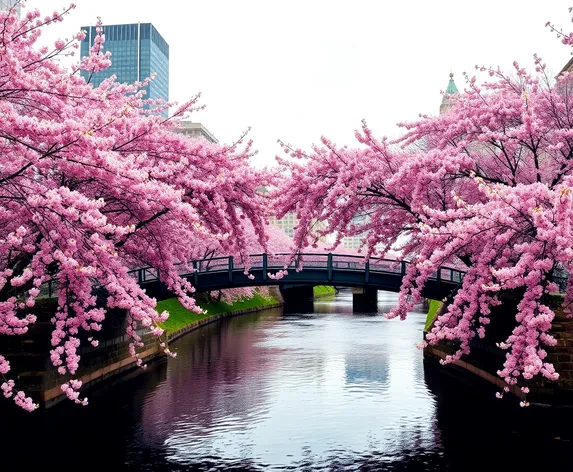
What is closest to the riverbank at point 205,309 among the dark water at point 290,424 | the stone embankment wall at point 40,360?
the dark water at point 290,424

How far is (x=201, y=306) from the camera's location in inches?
2398

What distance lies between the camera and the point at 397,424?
2202 cm

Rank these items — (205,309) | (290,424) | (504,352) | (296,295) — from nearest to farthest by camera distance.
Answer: (290,424) < (504,352) < (205,309) < (296,295)

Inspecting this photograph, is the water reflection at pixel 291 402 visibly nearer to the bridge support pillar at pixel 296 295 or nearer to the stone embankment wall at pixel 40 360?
the stone embankment wall at pixel 40 360

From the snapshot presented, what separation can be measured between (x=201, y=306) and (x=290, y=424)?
39.9m

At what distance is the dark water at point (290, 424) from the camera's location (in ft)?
58.9

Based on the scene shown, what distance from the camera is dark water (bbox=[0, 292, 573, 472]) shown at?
1795 cm

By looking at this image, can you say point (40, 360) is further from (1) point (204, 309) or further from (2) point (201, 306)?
(2) point (201, 306)

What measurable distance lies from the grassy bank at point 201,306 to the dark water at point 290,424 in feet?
43.2

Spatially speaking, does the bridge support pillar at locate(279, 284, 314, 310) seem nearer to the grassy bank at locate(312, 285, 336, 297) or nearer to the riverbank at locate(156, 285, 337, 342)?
the riverbank at locate(156, 285, 337, 342)

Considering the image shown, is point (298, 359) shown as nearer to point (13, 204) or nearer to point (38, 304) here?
point (38, 304)

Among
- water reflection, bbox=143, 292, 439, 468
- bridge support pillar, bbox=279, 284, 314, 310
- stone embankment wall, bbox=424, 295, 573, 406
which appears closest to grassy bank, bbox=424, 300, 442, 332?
water reflection, bbox=143, 292, 439, 468

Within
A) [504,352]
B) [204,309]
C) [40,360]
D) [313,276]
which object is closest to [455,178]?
[504,352]

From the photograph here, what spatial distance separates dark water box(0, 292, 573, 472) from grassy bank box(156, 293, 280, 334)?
13161 millimetres
